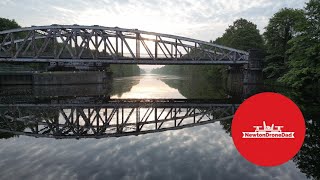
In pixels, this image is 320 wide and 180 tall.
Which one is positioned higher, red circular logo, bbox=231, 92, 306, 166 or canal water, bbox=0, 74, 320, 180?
red circular logo, bbox=231, 92, 306, 166

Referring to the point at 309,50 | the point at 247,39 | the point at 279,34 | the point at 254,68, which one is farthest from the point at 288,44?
the point at 247,39

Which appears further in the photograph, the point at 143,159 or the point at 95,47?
the point at 95,47

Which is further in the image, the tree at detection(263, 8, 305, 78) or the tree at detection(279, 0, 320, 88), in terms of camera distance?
the tree at detection(263, 8, 305, 78)

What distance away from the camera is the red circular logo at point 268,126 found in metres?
7.47

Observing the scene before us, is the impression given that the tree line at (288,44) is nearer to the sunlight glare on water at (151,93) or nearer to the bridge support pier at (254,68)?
the bridge support pier at (254,68)

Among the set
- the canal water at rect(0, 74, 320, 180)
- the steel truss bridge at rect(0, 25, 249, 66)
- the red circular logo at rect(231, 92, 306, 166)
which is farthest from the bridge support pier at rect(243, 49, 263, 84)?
the red circular logo at rect(231, 92, 306, 166)

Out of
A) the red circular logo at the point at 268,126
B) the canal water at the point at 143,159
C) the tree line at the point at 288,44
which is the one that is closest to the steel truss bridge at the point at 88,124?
the canal water at the point at 143,159

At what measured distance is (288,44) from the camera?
2121 inches

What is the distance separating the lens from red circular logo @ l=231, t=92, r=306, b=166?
7469 millimetres

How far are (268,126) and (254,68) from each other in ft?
189

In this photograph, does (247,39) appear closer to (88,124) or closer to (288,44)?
(288,44)

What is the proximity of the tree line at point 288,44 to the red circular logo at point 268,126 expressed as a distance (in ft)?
108

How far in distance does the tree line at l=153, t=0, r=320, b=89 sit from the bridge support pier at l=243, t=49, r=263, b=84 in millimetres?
1758

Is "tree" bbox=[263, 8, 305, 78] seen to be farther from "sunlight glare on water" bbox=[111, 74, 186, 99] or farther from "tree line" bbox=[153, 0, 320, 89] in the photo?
"sunlight glare on water" bbox=[111, 74, 186, 99]
